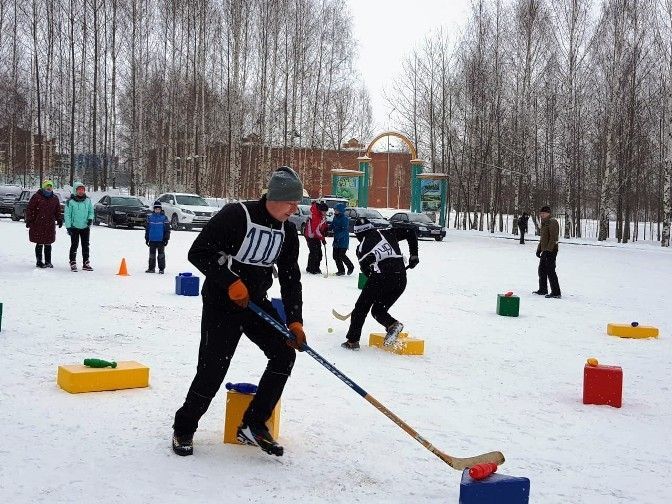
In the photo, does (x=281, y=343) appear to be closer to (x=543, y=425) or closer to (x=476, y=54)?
(x=543, y=425)

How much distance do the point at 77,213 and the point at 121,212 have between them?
15.4 meters

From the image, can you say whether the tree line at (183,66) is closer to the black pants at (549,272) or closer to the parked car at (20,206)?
the parked car at (20,206)

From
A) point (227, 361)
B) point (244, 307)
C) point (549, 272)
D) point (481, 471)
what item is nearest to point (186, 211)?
point (549, 272)

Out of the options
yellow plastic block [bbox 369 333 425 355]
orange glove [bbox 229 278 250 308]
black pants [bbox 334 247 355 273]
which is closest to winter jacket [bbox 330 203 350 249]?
black pants [bbox 334 247 355 273]

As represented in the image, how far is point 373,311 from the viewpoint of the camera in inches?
332

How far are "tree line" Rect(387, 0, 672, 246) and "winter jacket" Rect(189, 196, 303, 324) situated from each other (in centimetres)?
3070

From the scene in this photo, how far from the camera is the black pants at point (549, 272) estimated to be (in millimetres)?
13969

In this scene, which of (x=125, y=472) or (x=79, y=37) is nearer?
(x=125, y=472)

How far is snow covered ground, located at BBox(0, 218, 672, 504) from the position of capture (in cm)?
413

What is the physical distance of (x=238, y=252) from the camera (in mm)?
4344

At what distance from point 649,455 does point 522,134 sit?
3542 cm

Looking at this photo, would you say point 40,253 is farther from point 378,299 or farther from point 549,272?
point 549,272

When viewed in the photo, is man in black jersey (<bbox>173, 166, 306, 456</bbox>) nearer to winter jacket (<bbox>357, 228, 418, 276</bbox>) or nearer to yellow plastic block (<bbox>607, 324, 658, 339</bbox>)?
winter jacket (<bbox>357, 228, 418, 276</bbox>)

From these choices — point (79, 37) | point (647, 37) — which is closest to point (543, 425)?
point (647, 37)
